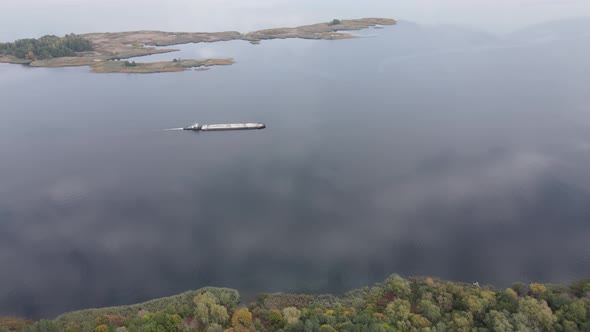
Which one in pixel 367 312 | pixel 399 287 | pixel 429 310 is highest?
pixel 399 287

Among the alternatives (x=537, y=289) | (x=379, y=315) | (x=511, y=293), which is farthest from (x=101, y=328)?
(x=537, y=289)

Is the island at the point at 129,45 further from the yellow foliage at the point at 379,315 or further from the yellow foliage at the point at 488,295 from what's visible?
the yellow foliage at the point at 488,295

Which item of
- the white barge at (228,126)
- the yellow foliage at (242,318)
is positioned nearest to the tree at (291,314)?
the yellow foliage at (242,318)

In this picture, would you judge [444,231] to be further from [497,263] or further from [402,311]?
[402,311]

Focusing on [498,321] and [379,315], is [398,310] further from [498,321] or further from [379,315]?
[498,321]

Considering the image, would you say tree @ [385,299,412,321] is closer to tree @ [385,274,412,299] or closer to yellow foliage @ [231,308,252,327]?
tree @ [385,274,412,299]

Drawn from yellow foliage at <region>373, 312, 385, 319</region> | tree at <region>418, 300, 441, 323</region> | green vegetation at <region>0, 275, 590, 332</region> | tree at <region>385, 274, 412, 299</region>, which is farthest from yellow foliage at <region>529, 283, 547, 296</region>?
yellow foliage at <region>373, 312, 385, 319</region>
